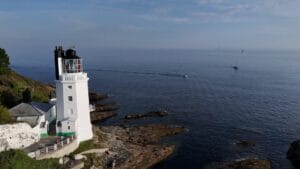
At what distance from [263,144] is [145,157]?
16.4 metres

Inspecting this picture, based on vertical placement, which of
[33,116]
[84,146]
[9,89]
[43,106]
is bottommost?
[84,146]

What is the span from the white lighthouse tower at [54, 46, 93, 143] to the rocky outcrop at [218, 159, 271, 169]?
16.7 meters

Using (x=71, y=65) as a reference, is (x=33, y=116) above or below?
below

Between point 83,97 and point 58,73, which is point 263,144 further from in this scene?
point 58,73

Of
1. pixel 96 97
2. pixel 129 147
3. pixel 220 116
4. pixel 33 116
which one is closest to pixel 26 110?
pixel 33 116

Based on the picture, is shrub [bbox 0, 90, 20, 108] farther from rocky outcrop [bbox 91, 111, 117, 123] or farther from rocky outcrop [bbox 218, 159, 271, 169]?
rocky outcrop [bbox 218, 159, 271, 169]

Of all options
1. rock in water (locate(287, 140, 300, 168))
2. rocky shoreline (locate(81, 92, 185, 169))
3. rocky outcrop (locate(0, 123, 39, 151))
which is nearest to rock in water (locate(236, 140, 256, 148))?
rock in water (locate(287, 140, 300, 168))

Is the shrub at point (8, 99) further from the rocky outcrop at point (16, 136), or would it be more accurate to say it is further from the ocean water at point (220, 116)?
the ocean water at point (220, 116)

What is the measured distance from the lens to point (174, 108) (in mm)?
60469

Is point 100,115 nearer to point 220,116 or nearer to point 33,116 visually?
point 220,116

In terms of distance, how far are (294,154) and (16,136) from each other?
30.3 meters

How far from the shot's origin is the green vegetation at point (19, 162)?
76.0 feet

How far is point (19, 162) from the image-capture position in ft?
78.4

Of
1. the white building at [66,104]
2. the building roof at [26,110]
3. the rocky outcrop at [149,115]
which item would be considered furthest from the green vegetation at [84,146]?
the rocky outcrop at [149,115]
